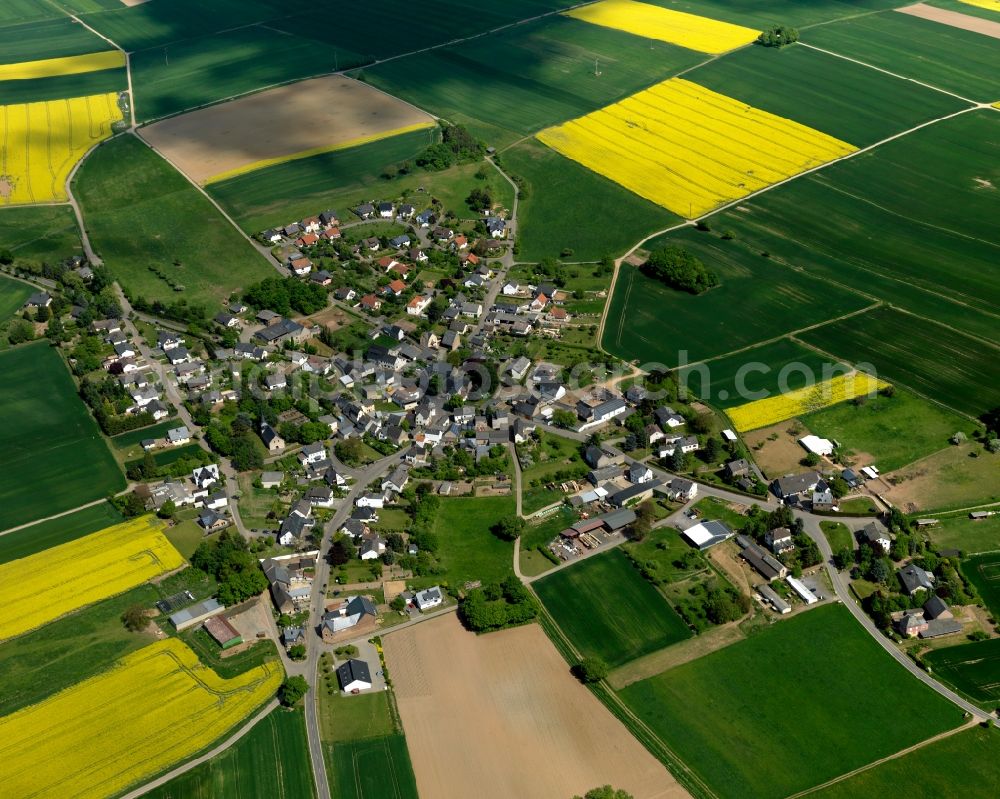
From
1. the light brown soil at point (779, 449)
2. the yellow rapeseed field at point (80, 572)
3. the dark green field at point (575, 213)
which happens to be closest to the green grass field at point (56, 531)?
the yellow rapeseed field at point (80, 572)

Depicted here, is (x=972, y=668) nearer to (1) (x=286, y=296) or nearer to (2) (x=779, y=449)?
(2) (x=779, y=449)

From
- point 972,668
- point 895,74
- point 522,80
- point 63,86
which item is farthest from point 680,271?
point 63,86

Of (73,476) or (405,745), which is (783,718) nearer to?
(405,745)

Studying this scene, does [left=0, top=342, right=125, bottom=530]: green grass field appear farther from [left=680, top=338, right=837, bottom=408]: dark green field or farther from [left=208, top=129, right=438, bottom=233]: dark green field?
[left=680, top=338, right=837, bottom=408]: dark green field

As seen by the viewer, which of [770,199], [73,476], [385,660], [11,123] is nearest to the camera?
[385,660]

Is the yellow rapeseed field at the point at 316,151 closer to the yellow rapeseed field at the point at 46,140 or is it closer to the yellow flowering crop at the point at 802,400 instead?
the yellow rapeseed field at the point at 46,140

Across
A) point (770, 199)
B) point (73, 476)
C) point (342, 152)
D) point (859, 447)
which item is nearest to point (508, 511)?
point (859, 447)

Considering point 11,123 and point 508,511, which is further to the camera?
point 11,123
